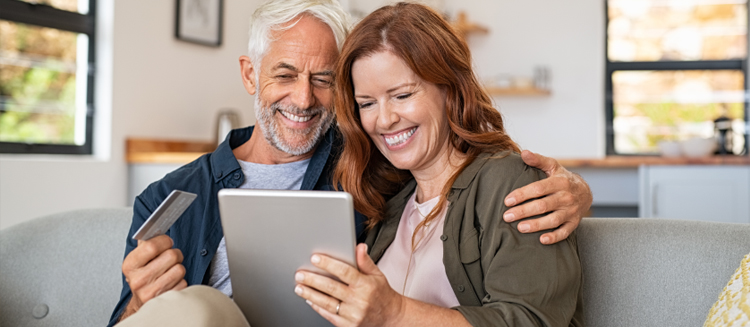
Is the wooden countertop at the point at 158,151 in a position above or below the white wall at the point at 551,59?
below

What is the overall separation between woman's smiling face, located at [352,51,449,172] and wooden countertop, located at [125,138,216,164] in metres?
1.91

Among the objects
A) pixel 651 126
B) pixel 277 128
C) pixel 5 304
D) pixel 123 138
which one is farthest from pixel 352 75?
pixel 651 126

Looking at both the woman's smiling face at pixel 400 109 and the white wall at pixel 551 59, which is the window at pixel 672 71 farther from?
the woman's smiling face at pixel 400 109

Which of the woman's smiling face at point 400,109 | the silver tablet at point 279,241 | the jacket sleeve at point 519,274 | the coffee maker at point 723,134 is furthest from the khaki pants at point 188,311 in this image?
the coffee maker at point 723,134

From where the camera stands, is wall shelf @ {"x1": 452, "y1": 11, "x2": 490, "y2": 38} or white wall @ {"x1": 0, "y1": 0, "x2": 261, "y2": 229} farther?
wall shelf @ {"x1": 452, "y1": 11, "x2": 490, "y2": 38}

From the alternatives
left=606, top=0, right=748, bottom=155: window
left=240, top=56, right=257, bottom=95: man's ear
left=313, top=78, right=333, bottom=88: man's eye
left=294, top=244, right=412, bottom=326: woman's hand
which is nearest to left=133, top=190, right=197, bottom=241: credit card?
left=294, top=244, right=412, bottom=326: woman's hand

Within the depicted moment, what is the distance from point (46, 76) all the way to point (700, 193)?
3.35m

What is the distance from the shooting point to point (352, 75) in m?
1.43

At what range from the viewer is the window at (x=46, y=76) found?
9.89ft

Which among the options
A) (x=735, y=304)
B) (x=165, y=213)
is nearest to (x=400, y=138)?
(x=165, y=213)

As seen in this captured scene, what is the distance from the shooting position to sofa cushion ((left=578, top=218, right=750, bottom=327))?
1364 mm

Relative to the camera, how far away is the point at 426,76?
52.2 inches

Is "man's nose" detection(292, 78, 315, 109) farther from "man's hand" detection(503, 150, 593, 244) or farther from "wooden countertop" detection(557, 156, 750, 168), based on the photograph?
"wooden countertop" detection(557, 156, 750, 168)

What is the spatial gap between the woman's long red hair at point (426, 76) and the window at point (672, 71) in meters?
4.08
